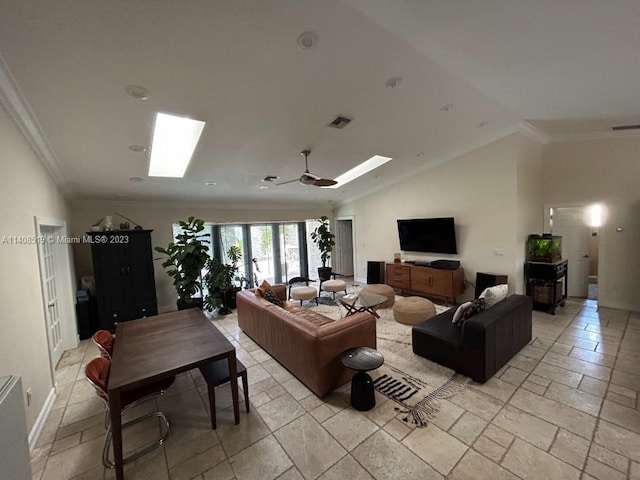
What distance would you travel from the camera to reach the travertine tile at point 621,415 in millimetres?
2164

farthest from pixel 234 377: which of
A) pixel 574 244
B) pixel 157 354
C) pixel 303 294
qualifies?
pixel 574 244

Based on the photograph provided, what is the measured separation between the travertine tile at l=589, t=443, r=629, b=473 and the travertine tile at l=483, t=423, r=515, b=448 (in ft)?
1.65

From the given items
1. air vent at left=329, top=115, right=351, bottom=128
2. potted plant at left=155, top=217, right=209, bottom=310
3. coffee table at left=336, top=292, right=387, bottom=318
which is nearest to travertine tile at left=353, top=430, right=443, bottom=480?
coffee table at left=336, top=292, right=387, bottom=318

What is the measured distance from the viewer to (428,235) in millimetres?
5883

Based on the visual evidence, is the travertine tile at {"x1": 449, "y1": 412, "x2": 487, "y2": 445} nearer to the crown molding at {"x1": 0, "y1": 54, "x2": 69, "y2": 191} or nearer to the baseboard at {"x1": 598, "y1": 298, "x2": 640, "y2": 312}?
the crown molding at {"x1": 0, "y1": 54, "x2": 69, "y2": 191}

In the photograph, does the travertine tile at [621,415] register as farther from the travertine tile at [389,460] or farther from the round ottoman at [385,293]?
the round ottoman at [385,293]

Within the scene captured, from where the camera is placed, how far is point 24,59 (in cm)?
180

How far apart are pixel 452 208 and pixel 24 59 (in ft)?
20.0

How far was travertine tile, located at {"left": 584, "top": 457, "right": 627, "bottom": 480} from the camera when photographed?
1737 millimetres

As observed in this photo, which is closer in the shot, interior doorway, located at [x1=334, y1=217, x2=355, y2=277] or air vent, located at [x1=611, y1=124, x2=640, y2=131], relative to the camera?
air vent, located at [x1=611, y1=124, x2=640, y2=131]

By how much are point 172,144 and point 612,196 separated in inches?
292

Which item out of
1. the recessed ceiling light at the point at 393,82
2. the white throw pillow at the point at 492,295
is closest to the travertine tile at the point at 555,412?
the white throw pillow at the point at 492,295

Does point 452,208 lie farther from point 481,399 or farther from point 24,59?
point 24,59

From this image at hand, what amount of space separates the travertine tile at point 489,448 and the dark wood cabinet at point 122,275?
5.35 metres
